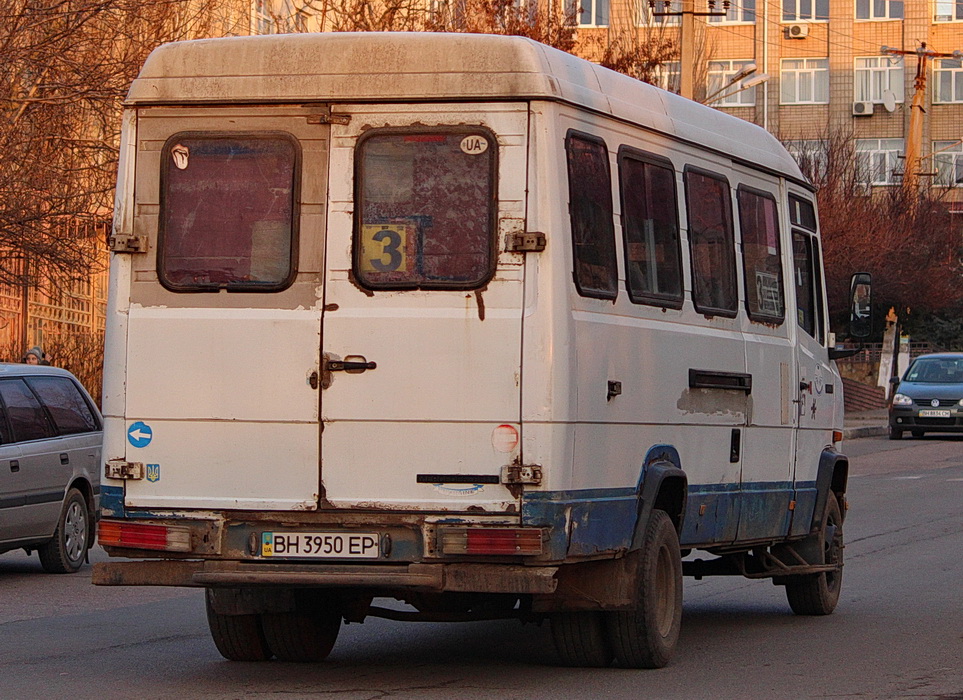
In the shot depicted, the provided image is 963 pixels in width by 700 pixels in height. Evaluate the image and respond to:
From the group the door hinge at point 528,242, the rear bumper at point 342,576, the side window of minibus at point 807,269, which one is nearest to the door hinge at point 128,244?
the rear bumper at point 342,576

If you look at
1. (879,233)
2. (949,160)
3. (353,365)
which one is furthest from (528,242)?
(949,160)

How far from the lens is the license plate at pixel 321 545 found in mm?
7801

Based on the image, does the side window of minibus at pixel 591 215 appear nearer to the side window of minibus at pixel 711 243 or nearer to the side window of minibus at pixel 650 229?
the side window of minibus at pixel 650 229

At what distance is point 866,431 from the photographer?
36.0 meters

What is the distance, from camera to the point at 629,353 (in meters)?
8.35

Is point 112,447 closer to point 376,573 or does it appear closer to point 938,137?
point 376,573

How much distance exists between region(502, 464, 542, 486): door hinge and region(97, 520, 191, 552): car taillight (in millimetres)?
1439

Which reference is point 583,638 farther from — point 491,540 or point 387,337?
point 387,337

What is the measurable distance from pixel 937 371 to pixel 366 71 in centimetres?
2808

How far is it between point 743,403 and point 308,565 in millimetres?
2936

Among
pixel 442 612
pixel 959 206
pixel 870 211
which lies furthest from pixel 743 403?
pixel 959 206

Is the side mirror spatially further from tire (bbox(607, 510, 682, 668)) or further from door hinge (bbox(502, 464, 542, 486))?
door hinge (bbox(502, 464, 542, 486))

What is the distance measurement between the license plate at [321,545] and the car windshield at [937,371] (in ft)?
90.8

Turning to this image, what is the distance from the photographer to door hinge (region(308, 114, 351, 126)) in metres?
8.02
